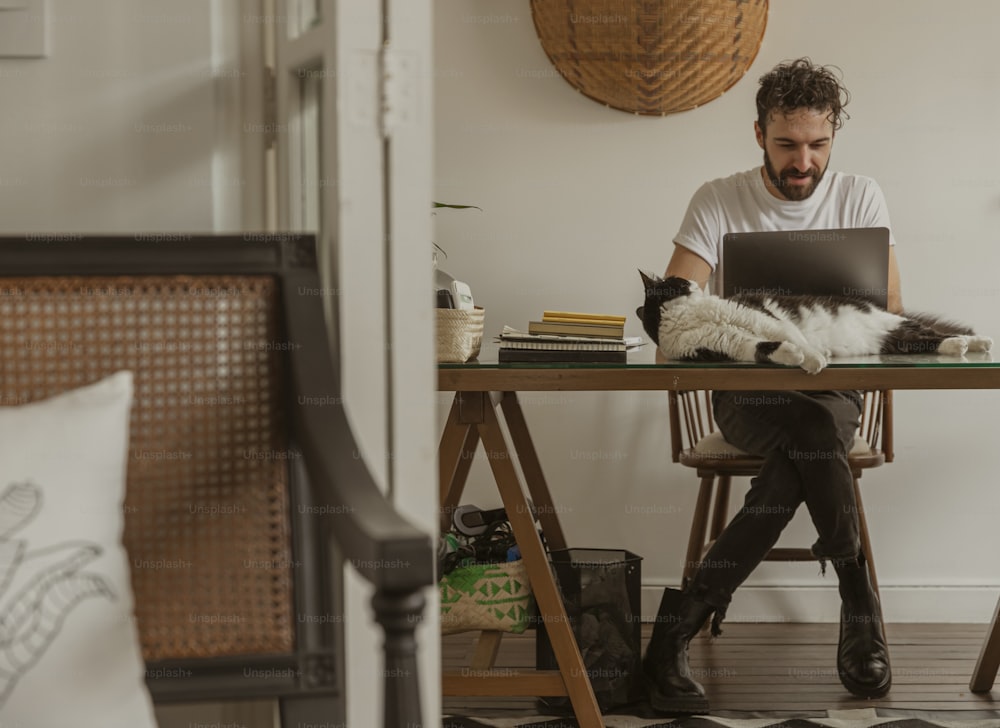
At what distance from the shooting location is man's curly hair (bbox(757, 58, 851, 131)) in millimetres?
2730

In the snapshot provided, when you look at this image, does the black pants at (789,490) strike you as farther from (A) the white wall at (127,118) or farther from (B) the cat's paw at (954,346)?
(A) the white wall at (127,118)

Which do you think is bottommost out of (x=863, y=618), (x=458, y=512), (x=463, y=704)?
(x=463, y=704)

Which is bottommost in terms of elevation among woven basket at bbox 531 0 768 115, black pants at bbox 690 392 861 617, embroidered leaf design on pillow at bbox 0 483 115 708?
black pants at bbox 690 392 861 617

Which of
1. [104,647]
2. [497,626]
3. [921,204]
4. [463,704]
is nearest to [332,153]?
[104,647]

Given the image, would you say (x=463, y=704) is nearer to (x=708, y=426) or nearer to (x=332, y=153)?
(x=708, y=426)

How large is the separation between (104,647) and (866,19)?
112 inches

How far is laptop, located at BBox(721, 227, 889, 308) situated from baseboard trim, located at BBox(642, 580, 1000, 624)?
1.16m

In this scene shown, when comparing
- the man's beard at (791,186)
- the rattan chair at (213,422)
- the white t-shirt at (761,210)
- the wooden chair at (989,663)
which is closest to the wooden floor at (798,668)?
the wooden chair at (989,663)

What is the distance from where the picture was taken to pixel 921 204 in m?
3.12

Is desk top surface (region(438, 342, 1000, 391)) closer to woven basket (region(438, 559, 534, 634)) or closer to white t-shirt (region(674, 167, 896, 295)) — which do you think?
woven basket (region(438, 559, 534, 634))

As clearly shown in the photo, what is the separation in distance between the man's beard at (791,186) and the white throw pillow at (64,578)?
220 centimetres

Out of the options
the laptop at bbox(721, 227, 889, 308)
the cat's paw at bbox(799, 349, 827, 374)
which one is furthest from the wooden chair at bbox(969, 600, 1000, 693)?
the cat's paw at bbox(799, 349, 827, 374)

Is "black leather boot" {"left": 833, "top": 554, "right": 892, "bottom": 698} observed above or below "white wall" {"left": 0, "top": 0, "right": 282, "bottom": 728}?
below

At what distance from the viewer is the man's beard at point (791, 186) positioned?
9.35ft
